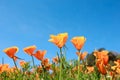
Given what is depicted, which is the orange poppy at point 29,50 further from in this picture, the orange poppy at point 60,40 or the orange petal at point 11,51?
the orange poppy at point 60,40

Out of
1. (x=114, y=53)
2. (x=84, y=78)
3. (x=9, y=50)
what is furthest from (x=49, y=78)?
(x=114, y=53)

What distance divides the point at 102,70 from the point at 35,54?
1355mm

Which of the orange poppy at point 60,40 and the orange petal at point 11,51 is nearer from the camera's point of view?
the orange poppy at point 60,40

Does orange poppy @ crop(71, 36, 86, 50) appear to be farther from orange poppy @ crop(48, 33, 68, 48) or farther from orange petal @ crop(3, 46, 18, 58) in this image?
orange petal @ crop(3, 46, 18, 58)

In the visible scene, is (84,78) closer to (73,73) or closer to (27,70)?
(73,73)

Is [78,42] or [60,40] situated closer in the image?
[60,40]

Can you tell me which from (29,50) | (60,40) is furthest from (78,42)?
(29,50)

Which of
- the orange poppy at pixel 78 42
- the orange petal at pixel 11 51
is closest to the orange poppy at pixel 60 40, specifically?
the orange poppy at pixel 78 42

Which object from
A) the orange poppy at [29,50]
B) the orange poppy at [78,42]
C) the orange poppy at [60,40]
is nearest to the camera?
the orange poppy at [60,40]

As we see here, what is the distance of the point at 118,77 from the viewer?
6285 millimetres

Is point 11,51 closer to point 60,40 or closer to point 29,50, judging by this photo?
→ point 29,50

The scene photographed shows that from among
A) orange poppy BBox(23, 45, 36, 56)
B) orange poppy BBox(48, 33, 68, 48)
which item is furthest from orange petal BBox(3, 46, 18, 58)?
orange poppy BBox(48, 33, 68, 48)

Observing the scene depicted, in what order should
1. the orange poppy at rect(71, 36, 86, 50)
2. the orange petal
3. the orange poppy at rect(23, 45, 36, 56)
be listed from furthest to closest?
the orange poppy at rect(23, 45, 36, 56), the orange petal, the orange poppy at rect(71, 36, 86, 50)

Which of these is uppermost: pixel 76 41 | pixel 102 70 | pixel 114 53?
pixel 114 53
